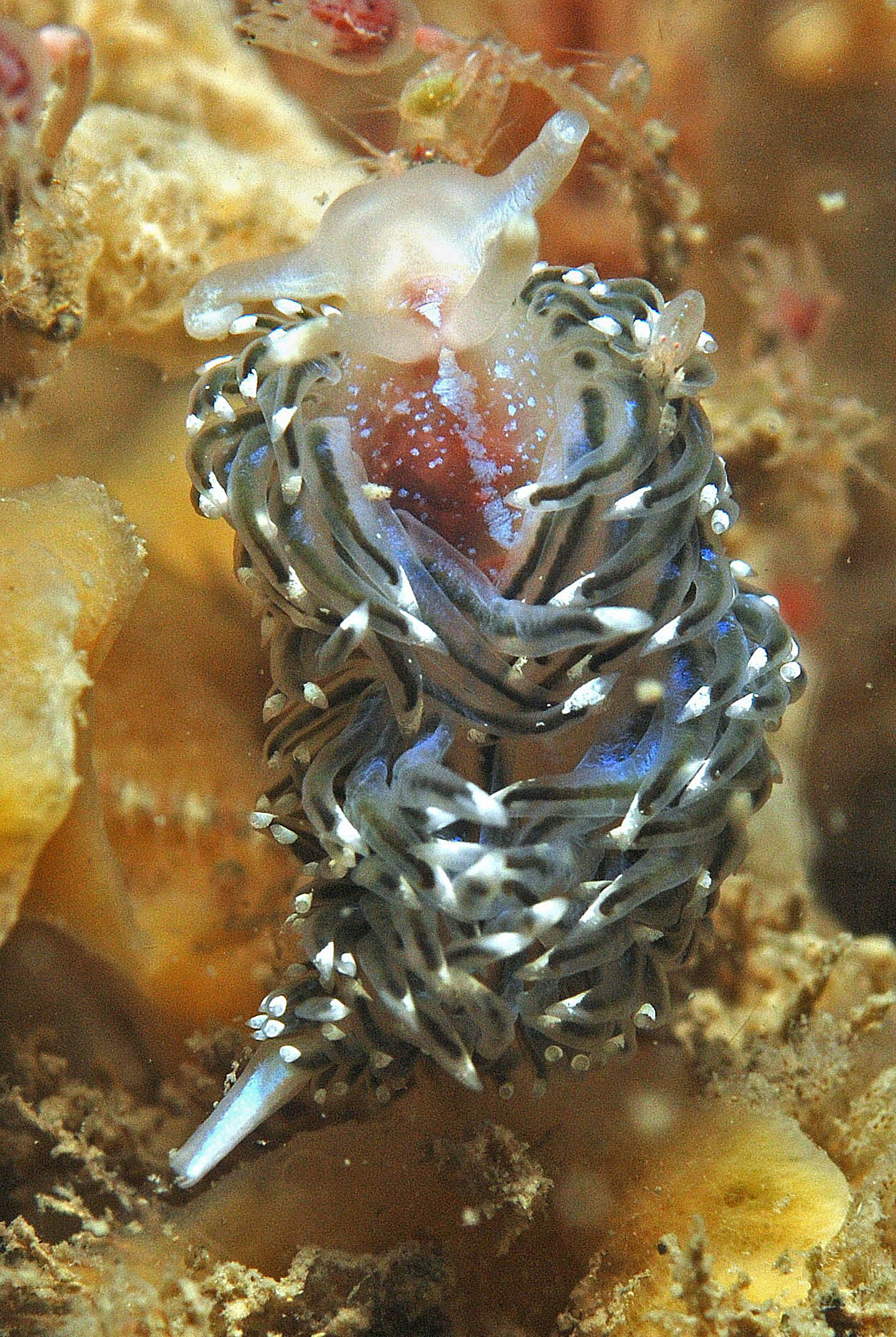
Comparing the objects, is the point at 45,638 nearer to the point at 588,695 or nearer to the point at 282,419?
the point at 282,419

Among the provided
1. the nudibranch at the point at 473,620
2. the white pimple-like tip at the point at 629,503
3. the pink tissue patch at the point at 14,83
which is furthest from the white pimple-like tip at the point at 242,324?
the white pimple-like tip at the point at 629,503

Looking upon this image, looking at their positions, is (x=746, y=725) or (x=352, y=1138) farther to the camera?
(x=352, y=1138)

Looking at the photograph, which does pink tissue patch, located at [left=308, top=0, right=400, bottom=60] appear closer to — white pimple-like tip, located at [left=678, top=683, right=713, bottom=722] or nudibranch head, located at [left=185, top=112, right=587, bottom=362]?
nudibranch head, located at [left=185, top=112, right=587, bottom=362]

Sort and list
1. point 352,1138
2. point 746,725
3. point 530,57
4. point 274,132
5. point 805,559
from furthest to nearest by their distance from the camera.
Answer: point 805,559 < point 274,132 < point 530,57 < point 352,1138 < point 746,725

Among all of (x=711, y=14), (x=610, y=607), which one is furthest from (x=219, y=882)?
(x=711, y=14)

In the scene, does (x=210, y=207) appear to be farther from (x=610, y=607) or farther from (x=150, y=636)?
(x=610, y=607)

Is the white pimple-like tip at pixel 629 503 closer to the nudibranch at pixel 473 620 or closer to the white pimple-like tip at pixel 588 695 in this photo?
the nudibranch at pixel 473 620

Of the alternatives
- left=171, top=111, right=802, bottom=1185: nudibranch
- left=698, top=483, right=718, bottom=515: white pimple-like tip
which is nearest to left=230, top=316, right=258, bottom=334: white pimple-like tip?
left=171, top=111, right=802, bottom=1185: nudibranch
